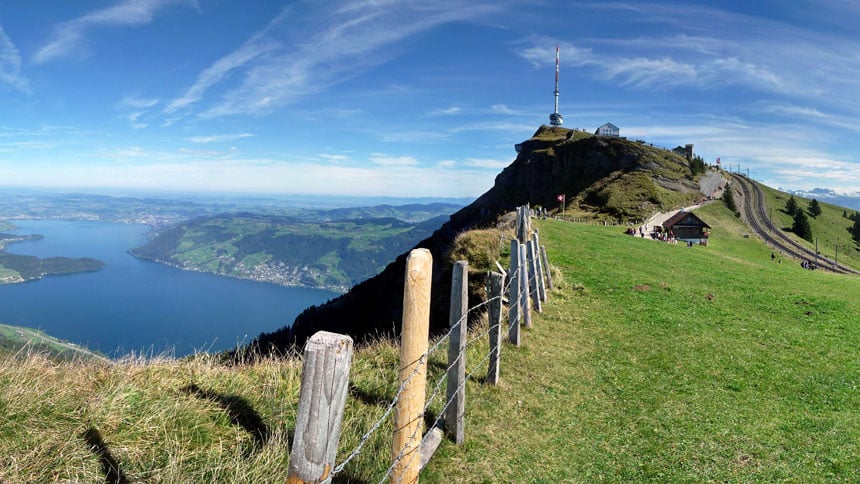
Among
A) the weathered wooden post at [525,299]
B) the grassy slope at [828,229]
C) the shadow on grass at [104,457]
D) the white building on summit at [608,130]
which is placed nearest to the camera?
the shadow on grass at [104,457]

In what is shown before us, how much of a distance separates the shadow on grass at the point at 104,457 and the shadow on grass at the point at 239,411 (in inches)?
51.0

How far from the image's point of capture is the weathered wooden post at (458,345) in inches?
250

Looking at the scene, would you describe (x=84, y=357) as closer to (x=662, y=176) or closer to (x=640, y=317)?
(x=640, y=317)

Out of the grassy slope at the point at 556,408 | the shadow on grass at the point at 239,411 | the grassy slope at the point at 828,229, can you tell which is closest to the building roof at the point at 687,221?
the grassy slope at the point at 828,229

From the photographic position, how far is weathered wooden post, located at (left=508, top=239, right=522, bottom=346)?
10.7 m

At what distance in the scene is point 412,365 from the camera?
4359 millimetres

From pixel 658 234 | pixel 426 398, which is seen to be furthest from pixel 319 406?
pixel 658 234

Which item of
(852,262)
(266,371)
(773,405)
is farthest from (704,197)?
(266,371)

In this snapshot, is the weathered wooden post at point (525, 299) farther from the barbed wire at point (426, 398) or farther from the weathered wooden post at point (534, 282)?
the weathered wooden post at point (534, 282)

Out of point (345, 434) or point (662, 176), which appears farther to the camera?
point (662, 176)

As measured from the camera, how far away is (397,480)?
4484mm

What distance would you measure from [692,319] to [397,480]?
13507mm

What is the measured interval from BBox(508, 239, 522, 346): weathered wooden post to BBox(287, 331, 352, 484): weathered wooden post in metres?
8.48

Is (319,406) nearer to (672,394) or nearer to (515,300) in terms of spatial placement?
(515,300)
